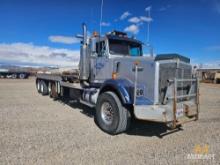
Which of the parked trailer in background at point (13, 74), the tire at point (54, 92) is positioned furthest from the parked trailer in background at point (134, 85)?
the parked trailer in background at point (13, 74)

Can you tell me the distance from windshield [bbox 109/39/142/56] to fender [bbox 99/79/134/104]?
1.26m

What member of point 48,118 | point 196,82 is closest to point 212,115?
point 196,82

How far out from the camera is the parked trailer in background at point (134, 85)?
497 centimetres

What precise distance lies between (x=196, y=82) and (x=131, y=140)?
2526 mm

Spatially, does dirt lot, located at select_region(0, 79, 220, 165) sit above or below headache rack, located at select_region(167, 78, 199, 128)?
below

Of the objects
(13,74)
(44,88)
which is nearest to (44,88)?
(44,88)

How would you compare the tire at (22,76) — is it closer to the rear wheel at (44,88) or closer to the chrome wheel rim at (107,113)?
the rear wheel at (44,88)

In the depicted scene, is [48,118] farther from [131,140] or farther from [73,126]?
[131,140]

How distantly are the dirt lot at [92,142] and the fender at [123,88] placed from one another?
1022mm

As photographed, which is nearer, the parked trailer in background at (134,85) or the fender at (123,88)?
the parked trailer in background at (134,85)

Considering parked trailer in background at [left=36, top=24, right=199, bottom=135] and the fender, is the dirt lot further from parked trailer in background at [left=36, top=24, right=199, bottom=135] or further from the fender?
the fender

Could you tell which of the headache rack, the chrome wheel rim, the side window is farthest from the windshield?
the headache rack

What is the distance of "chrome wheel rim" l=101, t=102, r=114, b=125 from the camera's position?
5.78 metres

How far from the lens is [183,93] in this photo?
5.67 metres
